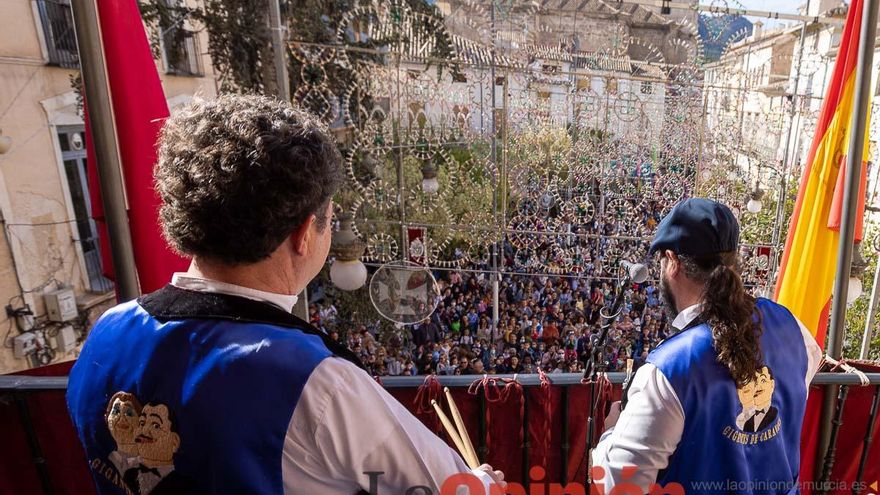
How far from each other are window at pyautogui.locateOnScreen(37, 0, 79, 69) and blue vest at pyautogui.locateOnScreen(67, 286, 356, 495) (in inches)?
221

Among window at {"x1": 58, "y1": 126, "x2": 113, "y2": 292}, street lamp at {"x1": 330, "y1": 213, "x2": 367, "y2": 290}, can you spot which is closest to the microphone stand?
street lamp at {"x1": 330, "y1": 213, "x2": 367, "y2": 290}

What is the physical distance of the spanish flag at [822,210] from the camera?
294 centimetres

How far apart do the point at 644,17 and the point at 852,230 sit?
4.25 m

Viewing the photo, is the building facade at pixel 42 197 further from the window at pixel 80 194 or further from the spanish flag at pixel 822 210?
the spanish flag at pixel 822 210

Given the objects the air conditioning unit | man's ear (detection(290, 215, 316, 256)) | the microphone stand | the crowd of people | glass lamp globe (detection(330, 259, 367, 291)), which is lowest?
the crowd of people

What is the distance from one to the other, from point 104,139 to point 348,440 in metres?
1.49

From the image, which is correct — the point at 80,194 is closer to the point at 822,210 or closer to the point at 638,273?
the point at 638,273


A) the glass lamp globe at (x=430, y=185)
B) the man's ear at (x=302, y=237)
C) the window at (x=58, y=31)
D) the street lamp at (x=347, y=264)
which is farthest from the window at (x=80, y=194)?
the man's ear at (x=302, y=237)

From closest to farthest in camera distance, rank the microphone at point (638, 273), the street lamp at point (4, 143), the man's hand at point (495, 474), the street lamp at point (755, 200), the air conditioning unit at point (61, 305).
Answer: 1. the man's hand at point (495, 474)
2. the microphone at point (638, 273)
3. the street lamp at point (4, 143)
4. the air conditioning unit at point (61, 305)
5. the street lamp at point (755, 200)

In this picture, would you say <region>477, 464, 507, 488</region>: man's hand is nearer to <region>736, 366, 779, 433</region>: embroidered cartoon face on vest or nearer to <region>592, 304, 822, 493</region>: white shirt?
<region>592, 304, 822, 493</region>: white shirt

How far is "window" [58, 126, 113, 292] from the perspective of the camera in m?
5.43

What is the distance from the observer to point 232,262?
34.5 inches

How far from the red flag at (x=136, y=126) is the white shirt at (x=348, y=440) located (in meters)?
1.29

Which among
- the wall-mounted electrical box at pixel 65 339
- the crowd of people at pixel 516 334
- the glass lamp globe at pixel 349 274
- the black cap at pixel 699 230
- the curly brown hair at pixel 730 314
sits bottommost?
the crowd of people at pixel 516 334
